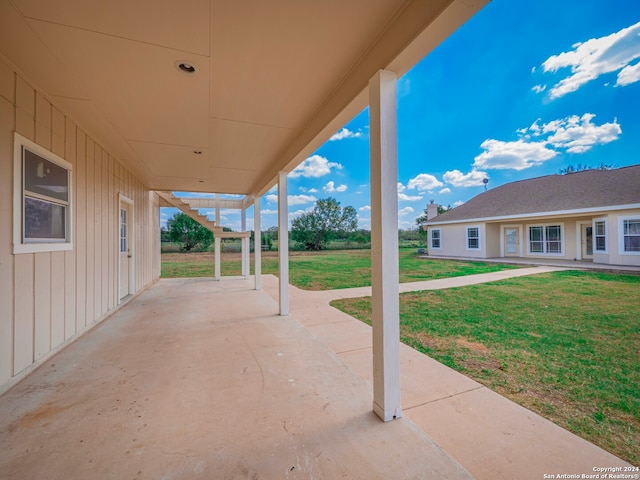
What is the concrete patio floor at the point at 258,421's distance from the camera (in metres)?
1.48

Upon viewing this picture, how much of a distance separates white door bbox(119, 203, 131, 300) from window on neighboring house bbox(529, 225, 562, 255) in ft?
55.6

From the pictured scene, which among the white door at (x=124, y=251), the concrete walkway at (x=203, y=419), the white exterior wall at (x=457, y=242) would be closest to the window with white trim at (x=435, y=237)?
the white exterior wall at (x=457, y=242)

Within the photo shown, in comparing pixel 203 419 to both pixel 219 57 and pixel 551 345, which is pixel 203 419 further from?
pixel 551 345

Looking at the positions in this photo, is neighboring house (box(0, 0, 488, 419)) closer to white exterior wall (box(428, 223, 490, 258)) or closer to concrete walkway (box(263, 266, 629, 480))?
concrete walkway (box(263, 266, 629, 480))

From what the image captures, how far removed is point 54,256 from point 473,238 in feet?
52.8

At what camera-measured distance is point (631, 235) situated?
936cm

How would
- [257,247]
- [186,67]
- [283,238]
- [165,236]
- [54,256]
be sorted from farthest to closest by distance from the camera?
[165,236]
[257,247]
[283,238]
[54,256]
[186,67]

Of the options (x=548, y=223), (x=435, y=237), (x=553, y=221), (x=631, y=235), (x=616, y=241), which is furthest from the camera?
(x=435, y=237)

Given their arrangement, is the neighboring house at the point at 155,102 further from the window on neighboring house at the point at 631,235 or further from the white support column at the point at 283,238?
the window on neighboring house at the point at 631,235

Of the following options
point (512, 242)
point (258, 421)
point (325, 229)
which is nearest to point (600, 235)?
point (512, 242)

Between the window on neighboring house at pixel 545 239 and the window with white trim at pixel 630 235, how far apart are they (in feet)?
9.72

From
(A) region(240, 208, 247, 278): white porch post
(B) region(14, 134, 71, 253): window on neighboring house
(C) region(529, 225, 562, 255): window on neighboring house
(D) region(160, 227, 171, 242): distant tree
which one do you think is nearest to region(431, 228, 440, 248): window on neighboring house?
(C) region(529, 225, 562, 255): window on neighboring house

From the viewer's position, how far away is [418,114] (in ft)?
78.4

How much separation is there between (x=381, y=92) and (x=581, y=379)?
122 inches
